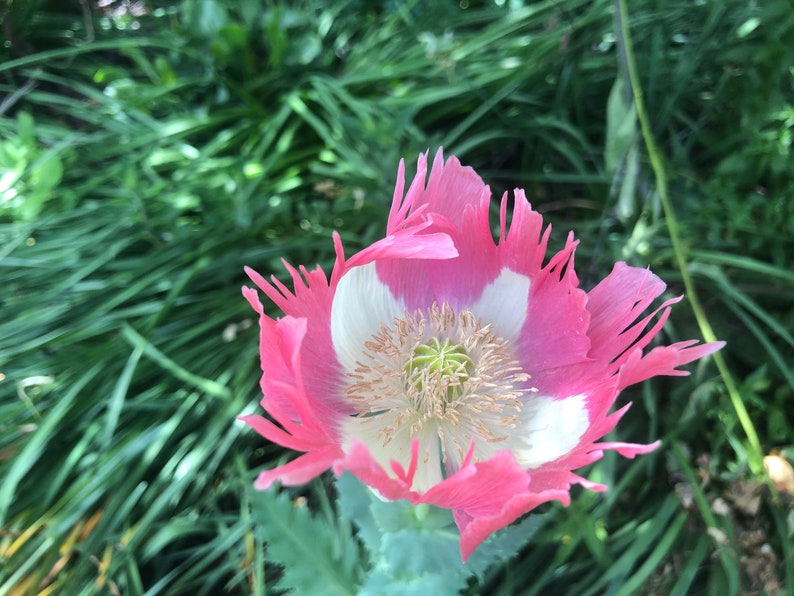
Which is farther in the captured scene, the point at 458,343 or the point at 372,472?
the point at 458,343

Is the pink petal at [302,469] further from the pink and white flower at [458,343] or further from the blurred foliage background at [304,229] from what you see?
the blurred foliage background at [304,229]

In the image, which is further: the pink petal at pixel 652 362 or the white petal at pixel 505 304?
the white petal at pixel 505 304

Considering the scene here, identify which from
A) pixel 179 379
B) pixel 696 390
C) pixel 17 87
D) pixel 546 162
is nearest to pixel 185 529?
pixel 179 379

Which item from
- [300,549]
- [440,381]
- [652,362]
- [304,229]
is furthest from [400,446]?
[304,229]

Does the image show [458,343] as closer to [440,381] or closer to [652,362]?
[440,381]

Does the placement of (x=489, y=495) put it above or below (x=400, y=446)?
above

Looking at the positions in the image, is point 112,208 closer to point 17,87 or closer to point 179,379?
point 179,379

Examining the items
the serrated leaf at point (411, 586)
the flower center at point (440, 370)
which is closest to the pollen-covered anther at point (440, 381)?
the flower center at point (440, 370)

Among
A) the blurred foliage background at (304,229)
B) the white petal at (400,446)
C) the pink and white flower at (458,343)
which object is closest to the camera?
the pink and white flower at (458,343)
